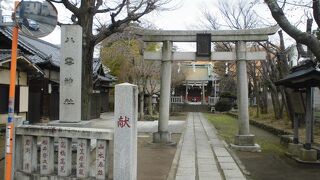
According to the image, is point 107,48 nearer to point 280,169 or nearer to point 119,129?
point 280,169

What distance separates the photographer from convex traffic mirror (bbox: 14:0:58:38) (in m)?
6.89

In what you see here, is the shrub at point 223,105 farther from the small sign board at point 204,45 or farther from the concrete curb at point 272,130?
the small sign board at point 204,45

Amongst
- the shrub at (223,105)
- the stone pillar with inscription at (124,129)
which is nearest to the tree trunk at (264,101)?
the shrub at (223,105)

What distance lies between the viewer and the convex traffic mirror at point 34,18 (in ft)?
22.6

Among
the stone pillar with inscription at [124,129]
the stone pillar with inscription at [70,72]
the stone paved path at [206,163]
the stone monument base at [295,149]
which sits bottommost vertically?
the stone paved path at [206,163]

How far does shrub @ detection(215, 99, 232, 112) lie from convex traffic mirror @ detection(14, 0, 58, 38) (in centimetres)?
4807

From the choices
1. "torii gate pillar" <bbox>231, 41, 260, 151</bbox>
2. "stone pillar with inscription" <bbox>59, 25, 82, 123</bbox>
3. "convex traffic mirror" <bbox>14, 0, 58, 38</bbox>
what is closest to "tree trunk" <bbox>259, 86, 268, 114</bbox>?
"torii gate pillar" <bbox>231, 41, 260, 151</bbox>

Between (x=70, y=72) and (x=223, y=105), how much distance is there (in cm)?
4386

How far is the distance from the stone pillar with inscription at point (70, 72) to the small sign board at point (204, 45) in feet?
17.5

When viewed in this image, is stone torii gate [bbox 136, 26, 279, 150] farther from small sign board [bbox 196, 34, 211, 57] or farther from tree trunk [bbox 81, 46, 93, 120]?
tree trunk [bbox 81, 46, 93, 120]

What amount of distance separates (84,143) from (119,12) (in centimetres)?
1149

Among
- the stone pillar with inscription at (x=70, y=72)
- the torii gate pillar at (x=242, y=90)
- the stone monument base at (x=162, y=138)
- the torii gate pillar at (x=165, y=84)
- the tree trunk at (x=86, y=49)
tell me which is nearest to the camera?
the stone pillar with inscription at (x=70, y=72)

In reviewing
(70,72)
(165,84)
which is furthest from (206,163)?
(165,84)

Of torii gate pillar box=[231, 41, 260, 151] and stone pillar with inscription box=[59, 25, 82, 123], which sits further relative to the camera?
torii gate pillar box=[231, 41, 260, 151]
